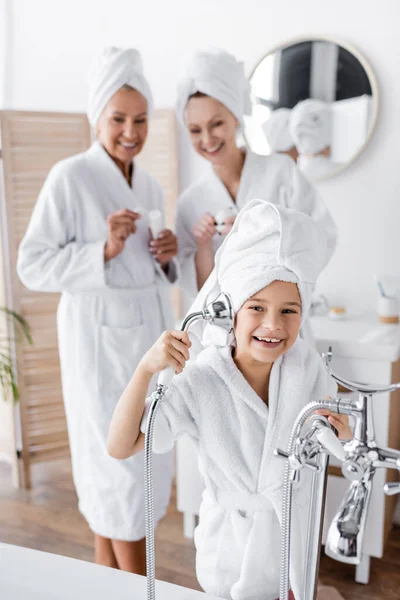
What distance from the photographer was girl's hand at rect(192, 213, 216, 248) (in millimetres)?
1865

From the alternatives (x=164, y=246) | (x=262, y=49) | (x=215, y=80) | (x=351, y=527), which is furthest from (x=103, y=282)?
(x=262, y=49)

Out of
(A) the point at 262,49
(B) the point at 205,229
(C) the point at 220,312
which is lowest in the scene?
(C) the point at 220,312

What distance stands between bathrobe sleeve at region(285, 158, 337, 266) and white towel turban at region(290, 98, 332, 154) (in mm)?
577

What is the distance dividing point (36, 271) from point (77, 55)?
1549 mm

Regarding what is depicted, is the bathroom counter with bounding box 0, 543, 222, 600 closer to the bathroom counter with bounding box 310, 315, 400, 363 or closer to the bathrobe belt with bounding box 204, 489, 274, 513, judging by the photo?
the bathrobe belt with bounding box 204, 489, 274, 513

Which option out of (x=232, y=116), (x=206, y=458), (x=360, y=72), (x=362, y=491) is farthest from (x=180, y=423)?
(x=360, y=72)

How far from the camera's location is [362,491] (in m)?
0.88

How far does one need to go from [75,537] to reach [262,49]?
199cm

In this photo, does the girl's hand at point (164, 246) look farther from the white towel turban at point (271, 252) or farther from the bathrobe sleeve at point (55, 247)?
the white towel turban at point (271, 252)

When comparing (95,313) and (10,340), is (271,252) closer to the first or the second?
(95,313)

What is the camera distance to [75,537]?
241 cm

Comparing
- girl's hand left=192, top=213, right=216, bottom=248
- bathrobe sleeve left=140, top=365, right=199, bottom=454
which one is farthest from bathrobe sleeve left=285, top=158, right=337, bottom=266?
bathrobe sleeve left=140, top=365, right=199, bottom=454

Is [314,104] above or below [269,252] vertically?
above

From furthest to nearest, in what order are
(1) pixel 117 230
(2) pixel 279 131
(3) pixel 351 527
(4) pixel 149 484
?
(2) pixel 279 131
(1) pixel 117 230
(4) pixel 149 484
(3) pixel 351 527
